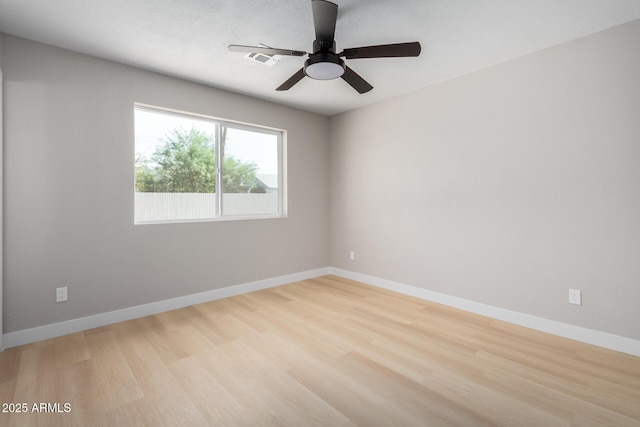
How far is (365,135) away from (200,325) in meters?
3.11

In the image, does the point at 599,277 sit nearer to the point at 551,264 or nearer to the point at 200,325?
the point at 551,264

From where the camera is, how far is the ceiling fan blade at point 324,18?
5.50ft

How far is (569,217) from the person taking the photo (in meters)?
2.50

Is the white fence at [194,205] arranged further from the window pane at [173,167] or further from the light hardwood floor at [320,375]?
the light hardwood floor at [320,375]

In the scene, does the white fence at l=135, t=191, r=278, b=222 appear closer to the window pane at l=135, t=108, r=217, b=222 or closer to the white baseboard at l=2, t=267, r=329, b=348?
the window pane at l=135, t=108, r=217, b=222

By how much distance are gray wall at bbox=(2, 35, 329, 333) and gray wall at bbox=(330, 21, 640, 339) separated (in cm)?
219

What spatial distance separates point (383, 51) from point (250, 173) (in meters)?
2.47

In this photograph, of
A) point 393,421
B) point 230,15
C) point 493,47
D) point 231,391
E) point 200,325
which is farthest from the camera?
point 200,325

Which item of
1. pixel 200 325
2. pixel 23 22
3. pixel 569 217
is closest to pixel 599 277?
pixel 569 217

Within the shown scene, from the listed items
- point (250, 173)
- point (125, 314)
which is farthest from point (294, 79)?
point (125, 314)

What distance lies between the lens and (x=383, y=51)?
198 centimetres

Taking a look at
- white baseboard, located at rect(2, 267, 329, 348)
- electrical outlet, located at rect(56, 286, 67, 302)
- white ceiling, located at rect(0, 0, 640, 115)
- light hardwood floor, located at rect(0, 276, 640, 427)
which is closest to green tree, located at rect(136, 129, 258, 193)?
white ceiling, located at rect(0, 0, 640, 115)

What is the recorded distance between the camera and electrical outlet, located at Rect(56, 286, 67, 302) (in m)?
2.55

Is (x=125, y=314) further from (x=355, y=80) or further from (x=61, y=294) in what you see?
(x=355, y=80)
